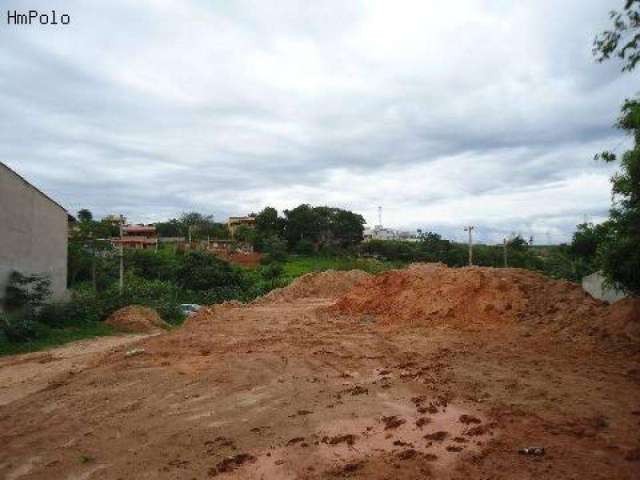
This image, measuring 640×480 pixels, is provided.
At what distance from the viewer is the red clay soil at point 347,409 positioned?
18.4 ft

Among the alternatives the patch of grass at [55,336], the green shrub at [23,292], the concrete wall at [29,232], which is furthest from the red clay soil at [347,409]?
the concrete wall at [29,232]

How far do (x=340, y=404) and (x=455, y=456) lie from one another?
2310mm

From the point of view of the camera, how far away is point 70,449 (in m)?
6.86

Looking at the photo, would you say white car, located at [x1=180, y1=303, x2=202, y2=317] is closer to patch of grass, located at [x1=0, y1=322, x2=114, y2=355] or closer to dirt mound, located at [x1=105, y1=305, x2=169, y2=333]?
dirt mound, located at [x1=105, y1=305, x2=169, y2=333]

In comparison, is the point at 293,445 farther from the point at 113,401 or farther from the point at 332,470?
the point at 113,401

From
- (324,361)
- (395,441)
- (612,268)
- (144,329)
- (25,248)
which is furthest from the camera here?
(144,329)

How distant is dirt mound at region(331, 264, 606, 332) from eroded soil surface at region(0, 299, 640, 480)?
2.75m

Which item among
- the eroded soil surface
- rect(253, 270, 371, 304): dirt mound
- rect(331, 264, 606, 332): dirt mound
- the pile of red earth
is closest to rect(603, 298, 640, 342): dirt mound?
the pile of red earth

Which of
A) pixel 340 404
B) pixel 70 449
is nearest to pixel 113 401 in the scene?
pixel 70 449

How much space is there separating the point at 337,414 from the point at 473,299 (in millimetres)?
10970

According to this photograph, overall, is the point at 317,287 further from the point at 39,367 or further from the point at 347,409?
the point at 347,409

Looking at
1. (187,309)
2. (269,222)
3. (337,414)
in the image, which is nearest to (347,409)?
(337,414)

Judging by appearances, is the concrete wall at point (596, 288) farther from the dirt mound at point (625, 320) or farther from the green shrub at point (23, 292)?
the green shrub at point (23, 292)

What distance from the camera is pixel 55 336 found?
18500mm
